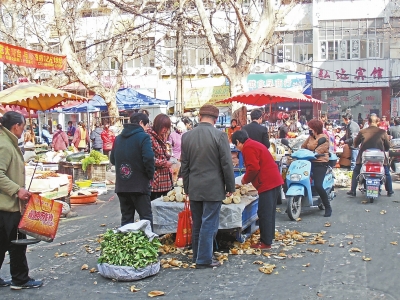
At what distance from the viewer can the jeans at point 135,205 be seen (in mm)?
6270

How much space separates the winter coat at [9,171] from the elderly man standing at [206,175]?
1846mm

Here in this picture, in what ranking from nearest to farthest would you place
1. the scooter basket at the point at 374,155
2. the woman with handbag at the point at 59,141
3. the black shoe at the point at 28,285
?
the black shoe at the point at 28,285, the scooter basket at the point at 374,155, the woman with handbag at the point at 59,141

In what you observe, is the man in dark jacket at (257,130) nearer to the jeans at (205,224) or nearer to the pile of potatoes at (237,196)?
the pile of potatoes at (237,196)

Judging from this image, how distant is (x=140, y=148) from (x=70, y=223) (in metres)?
3.55

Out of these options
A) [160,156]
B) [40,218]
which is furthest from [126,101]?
[40,218]

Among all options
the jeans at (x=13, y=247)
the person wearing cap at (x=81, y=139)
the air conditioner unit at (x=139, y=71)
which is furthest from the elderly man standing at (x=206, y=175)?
the air conditioner unit at (x=139, y=71)

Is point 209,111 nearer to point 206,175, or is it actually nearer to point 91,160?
point 206,175

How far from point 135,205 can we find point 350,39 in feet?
101

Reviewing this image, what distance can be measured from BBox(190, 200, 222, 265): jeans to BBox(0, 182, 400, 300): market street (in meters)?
0.18

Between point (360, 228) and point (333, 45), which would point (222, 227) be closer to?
point (360, 228)

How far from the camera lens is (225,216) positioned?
6.41 meters

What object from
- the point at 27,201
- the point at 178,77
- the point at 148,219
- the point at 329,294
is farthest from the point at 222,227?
the point at 178,77

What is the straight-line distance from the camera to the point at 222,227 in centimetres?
642

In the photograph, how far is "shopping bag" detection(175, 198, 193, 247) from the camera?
6270 mm
